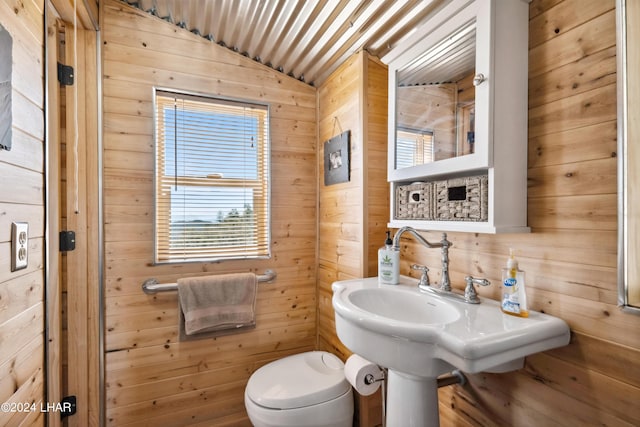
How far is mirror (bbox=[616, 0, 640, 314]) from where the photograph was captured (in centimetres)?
73

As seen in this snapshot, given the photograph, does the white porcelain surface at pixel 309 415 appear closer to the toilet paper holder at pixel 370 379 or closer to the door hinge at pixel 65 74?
the toilet paper holder at pixel 370 379

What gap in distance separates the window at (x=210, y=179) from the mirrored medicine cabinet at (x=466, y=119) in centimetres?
95

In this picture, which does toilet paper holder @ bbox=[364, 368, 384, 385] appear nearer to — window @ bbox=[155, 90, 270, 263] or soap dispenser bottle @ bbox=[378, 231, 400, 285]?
soap dispenser bottle @ bbox=[378, 231, 400, 285]

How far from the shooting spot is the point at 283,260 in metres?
1.97

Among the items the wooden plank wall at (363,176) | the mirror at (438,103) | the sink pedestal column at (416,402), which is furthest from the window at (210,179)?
the sink pedestal column at (416,402)

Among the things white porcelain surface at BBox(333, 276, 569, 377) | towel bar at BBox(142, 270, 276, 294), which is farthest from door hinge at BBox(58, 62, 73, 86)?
white porcelain surface at BBox(333, 276, 569, 377)

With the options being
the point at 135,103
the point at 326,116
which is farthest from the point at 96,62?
the point at 326,116

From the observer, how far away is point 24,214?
3.30 ft

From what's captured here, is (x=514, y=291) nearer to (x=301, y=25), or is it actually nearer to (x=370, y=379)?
(x=370, y=379)

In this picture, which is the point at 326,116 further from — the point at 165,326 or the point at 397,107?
the point at 165,326

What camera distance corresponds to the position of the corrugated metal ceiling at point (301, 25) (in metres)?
1.33

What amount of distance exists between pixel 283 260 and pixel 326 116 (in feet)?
3.15

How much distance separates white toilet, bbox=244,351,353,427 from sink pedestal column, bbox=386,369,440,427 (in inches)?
17.9

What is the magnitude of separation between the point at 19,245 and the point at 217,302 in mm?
958
